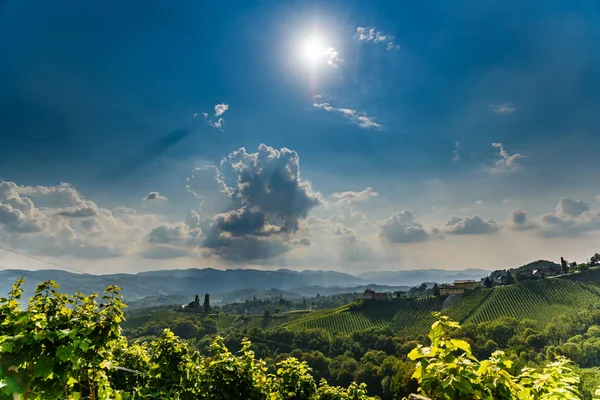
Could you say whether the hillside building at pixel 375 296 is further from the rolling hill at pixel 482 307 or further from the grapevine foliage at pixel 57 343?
the grapevine foliage at pixel 57 343

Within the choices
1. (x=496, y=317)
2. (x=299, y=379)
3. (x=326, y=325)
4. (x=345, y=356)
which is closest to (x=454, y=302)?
(x=496, y=317)

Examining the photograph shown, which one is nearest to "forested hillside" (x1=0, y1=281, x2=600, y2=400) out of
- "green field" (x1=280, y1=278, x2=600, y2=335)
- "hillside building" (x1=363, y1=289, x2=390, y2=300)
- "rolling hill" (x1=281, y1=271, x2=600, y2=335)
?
"rolling hill" (x1=281, y1=271, x2=600, y2=335)

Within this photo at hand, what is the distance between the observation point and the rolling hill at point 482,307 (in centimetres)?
12225

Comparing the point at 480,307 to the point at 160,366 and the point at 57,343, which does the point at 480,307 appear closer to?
the point at 160,366

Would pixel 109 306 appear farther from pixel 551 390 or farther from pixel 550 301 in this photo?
pixel 550 301

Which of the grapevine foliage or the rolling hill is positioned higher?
the grapevine foliage

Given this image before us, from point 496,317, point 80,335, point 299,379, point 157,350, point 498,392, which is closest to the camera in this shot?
point 498,392

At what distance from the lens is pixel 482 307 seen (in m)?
134

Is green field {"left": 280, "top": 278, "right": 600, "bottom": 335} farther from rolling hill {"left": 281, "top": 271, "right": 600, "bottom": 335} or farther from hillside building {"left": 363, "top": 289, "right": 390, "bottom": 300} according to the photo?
hillside building {"left": 363, "top": 289, "right": 390, "bottom": 300}

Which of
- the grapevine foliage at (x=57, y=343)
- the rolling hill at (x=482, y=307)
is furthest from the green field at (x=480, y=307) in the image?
the grapevine foliage at (x=57, y=343)

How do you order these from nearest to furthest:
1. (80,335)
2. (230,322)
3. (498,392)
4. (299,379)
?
(498,392), (80,335), (299,379), (230,322)

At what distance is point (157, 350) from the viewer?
12.0m

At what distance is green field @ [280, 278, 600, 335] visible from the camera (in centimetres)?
12194

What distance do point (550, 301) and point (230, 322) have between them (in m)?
155
